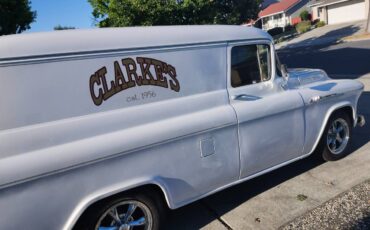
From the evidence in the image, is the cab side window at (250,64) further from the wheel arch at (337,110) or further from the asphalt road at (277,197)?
the asphalt road at (277,197)

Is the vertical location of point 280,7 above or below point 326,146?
above

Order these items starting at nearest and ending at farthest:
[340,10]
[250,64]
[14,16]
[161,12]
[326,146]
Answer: [250,64]
[326,146]
[161,12]
[14,16]
[340,10]

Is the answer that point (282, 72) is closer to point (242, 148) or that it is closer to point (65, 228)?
point (242, 148)

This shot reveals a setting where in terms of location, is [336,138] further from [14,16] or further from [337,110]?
[14,16]

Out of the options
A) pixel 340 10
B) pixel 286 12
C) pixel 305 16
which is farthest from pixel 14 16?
pixel 286 12

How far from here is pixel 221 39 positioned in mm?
3867

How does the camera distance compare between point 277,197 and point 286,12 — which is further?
point 286,12

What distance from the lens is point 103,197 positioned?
9.85 feet

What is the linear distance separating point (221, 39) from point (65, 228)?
233 centimetres

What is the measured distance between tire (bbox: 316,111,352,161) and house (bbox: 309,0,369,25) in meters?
34.9

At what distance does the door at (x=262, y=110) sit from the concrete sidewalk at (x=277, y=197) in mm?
382

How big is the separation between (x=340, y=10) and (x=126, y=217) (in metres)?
41.7

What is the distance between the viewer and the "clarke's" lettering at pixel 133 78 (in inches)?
121

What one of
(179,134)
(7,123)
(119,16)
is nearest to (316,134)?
(179,134)
